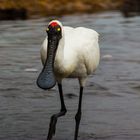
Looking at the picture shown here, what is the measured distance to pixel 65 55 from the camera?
8.02m

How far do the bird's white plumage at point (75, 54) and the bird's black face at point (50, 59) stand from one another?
9 centimetres

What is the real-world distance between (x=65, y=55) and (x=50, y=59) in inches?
17.8

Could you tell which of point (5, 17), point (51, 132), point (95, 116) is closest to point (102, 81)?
point (95, 116)

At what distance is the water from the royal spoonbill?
0.39m

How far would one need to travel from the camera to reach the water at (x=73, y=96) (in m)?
8.58

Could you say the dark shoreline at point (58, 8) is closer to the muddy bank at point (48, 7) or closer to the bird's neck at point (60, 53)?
the muddy bank at point (48, 7)

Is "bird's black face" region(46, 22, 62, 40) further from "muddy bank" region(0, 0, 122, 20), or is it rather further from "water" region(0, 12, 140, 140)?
"muddy bank" region(0, 0, 122, 20)

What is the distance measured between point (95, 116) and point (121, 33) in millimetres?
11079

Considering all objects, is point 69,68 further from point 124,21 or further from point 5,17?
point 5,17

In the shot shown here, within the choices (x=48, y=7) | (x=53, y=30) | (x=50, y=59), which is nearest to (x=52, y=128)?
(x=50, y=59)

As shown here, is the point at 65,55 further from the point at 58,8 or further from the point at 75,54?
the point at 58,8

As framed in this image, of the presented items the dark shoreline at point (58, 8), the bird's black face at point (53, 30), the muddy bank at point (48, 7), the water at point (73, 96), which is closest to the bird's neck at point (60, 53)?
the bird's black face at point (53, 30)

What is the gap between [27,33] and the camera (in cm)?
2028

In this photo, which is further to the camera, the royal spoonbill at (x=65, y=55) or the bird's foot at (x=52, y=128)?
the bird's foot at (x=52, y=128)
